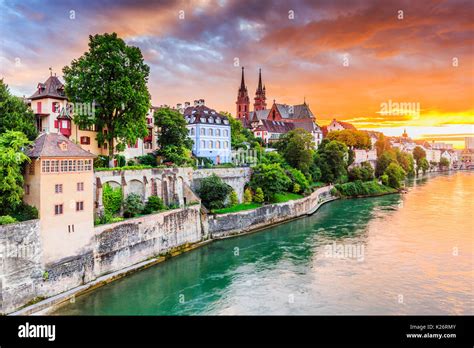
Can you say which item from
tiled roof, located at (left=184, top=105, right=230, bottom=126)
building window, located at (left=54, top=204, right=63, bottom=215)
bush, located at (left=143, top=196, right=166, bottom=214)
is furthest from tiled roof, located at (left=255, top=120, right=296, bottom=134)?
building window, located at (left=54, top=204, right=63, bottom=215)

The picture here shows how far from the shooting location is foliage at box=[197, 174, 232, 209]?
106ft

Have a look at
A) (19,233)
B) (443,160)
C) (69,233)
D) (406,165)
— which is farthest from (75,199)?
(443,160)

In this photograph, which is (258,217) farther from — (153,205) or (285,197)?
(153,205)

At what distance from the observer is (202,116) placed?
45.1 m

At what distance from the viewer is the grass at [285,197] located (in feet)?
Result: 128

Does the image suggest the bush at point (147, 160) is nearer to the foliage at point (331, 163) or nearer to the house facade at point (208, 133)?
the house facade at point (208, 133)

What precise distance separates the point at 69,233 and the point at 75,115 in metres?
10.7

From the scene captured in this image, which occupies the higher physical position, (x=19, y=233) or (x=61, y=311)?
(x=19, y=233)

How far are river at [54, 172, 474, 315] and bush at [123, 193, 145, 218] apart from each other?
156 inches

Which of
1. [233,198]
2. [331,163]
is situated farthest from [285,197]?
[331,163]

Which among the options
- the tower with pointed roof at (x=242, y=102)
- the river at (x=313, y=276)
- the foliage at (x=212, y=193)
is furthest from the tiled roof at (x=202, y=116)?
the tower with pointed roof at (x=242, y=102)

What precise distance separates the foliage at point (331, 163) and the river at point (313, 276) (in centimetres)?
1963
